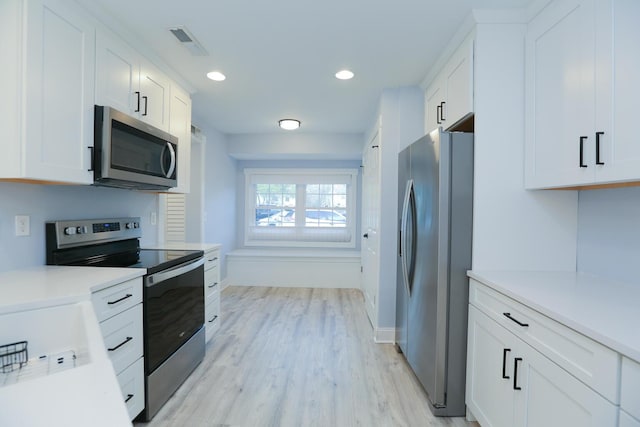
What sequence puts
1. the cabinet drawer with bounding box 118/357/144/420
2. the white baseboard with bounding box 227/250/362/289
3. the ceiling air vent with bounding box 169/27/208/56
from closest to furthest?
the cabinet drawer with bounding box 118/357/144/420, the ceiling air vent with bounding box 169/27/208/56, the white baseboard with bounding box 227/250/362/289

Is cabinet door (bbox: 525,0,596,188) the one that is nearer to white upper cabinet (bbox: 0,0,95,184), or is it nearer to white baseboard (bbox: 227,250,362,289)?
white upper cabinet (bbox: 0,0,95,184)

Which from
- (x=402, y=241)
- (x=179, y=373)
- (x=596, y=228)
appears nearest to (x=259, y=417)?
(x=179, y=373)

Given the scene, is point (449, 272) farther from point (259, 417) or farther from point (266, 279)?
point (266, 279)

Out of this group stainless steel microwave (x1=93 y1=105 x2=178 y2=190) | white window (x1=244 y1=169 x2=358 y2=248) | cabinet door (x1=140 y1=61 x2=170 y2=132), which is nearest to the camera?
stainless steel microwave (x1=93 y1=105 x2=178 y2=190)

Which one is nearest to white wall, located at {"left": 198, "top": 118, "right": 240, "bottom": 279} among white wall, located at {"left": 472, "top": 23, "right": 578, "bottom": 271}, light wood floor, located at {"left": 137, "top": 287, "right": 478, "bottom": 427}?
light wood floor, located at {"left": 137, "top": 287, "right": 478, "bottom": 427}

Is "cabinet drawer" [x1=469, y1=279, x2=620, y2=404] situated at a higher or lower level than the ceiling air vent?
lower

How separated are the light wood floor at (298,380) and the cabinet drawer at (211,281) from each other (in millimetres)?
493

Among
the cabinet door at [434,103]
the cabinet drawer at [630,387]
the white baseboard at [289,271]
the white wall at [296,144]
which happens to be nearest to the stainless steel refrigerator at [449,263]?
the cabinet door at [434,103]

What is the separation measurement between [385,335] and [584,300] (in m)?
1.94

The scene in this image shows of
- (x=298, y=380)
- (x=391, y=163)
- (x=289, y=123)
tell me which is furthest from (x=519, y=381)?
(x=289, y=123)

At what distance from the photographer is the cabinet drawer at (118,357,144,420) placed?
162cm

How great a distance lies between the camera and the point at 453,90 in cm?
218

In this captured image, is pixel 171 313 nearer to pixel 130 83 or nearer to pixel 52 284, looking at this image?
pixel 52 284

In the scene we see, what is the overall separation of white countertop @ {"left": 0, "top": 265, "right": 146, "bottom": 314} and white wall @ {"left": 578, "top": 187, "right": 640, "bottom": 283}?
2431 millimetres
